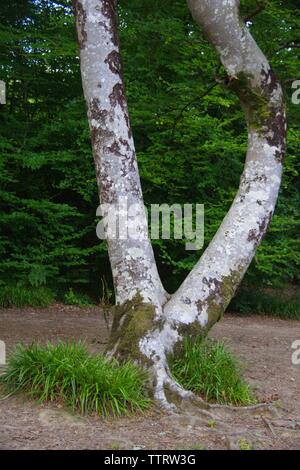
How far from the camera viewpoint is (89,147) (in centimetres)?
1117

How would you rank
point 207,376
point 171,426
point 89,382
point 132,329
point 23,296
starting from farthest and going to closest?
point 23,296 < point 207,376 < point 132,329 < point 89,382 < point 171,426

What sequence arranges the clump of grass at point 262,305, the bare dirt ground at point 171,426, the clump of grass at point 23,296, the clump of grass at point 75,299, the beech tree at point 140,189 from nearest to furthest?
the bare dirt ground at point 171,426, the beech tree at point 140,189, the clump of grass at point 23,296, the clump of grass at point 75,299, the clump of grass at point 262,305

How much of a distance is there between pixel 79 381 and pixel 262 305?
26.9 ft

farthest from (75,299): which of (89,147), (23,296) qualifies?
(89,147)

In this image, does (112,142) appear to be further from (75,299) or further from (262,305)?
(262,305)

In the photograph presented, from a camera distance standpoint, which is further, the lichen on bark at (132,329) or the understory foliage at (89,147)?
the understory foliage at (89,147)

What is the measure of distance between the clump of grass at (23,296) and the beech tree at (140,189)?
563 centimetres

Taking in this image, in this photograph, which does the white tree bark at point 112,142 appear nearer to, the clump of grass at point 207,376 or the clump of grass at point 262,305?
the clump of grass at point 207,376

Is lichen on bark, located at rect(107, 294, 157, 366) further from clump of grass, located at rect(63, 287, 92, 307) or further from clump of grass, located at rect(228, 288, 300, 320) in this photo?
clump of grass, located at rect(228, 288, 300, 320)

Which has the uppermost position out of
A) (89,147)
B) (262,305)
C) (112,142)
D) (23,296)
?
(89,147)

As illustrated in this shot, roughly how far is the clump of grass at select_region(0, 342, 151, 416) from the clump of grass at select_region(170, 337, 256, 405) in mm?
583

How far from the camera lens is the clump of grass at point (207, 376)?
17.1 feet

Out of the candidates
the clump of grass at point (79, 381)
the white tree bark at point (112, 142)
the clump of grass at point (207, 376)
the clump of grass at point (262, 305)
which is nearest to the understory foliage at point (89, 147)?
the clump of grass at point (262, 305)

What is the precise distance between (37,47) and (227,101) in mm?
3434
